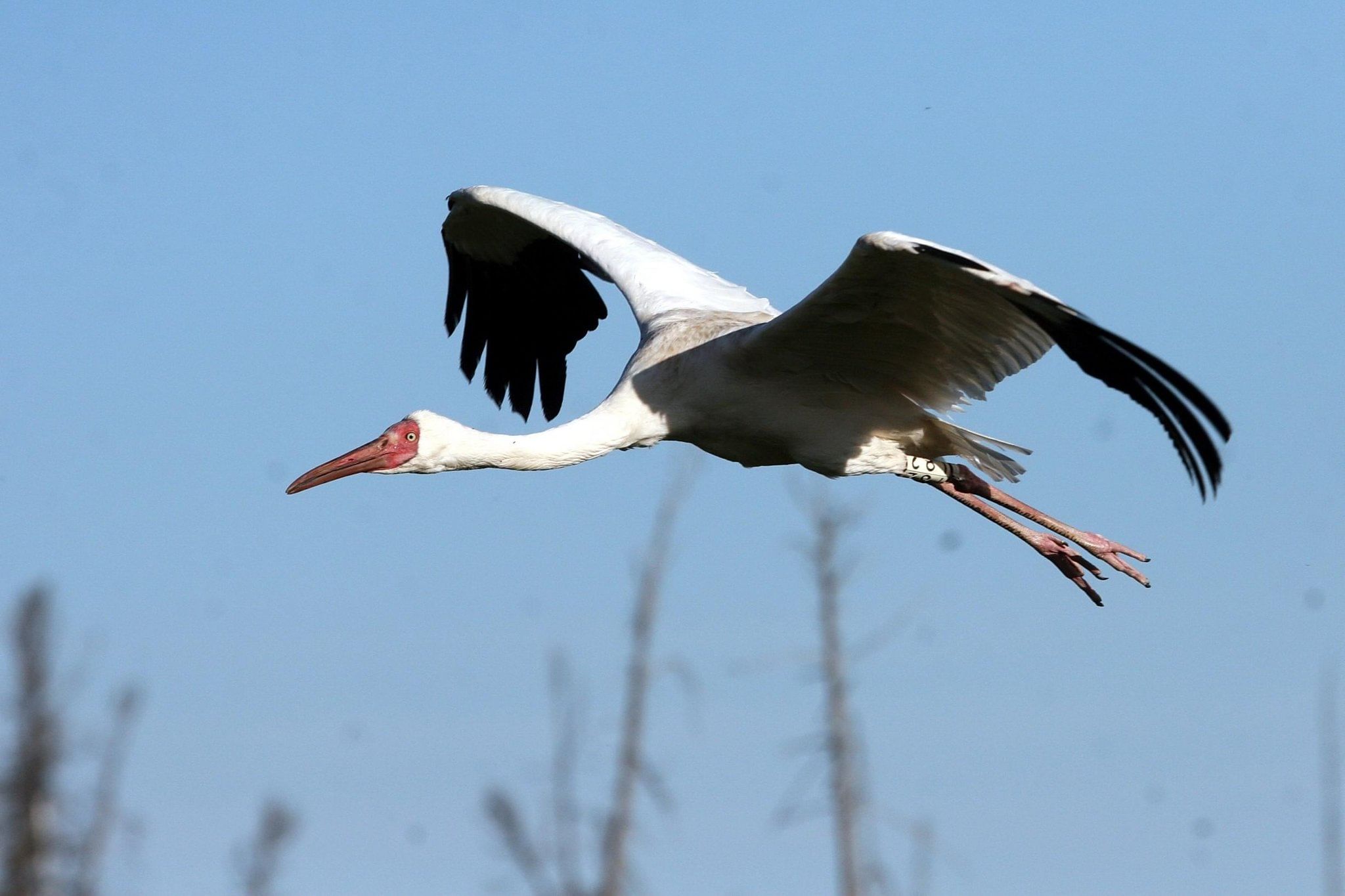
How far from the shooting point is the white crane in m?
9.03

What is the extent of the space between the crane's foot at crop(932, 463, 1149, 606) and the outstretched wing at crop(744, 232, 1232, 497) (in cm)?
73

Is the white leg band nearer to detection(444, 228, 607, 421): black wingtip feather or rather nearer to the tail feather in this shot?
the tail feather

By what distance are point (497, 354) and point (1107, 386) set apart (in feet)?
17.6

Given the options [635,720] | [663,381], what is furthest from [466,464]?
[635,720]

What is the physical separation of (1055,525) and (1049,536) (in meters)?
0.15

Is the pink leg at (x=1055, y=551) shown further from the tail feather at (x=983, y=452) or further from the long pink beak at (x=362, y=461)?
the long pink beak at (x=362, y=461)

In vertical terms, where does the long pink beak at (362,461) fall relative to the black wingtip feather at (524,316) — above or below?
below

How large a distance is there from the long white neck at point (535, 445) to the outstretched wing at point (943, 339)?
0.75m

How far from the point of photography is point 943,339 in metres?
10.1

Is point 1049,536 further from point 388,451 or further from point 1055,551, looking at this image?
point 388,451

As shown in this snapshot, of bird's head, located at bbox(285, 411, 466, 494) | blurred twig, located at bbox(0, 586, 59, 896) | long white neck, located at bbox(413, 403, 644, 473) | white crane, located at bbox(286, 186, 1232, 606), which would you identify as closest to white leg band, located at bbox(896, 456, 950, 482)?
white crane, located at bbox(286, 186, 1232, 606)

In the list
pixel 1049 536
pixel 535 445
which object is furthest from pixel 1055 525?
pixel 535 445

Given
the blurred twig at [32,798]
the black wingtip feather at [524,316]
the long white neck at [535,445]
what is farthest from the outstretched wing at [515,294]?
the blurred twig at [32,798]

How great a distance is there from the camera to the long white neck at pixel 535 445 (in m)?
10.5
